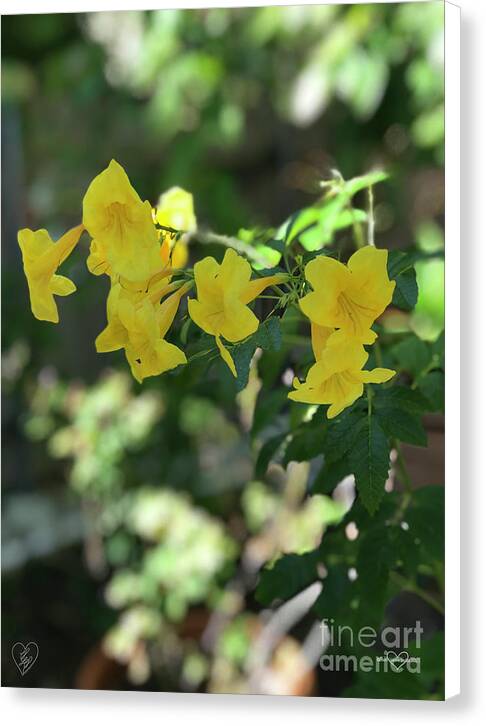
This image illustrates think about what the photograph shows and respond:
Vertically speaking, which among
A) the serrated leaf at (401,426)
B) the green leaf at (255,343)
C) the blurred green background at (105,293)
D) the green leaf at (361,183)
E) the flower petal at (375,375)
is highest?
the green leaf at (361,183)

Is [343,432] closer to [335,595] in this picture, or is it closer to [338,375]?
[338,375]

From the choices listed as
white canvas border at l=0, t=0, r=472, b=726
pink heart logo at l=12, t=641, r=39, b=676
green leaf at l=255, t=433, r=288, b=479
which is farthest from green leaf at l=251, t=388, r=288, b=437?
pink heart logo at l=12, t=641, r=39, b=676

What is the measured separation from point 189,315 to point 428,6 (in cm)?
46

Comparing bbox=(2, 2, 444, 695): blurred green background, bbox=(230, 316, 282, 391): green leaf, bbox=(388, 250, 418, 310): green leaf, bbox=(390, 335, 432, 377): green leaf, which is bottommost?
bbox=(2, 2, 444, 695): blurred green background

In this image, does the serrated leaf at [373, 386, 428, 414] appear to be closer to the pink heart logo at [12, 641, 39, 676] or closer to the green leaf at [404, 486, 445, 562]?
the green leaf at [404, 486, 445, 562]

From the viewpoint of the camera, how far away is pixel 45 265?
0.64m

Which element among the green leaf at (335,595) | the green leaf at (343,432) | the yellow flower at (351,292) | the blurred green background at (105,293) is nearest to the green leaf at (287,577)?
the green leaf at (335,595)

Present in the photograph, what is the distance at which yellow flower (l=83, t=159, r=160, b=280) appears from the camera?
2.00ft

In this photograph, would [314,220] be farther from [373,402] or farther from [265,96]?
[265,96]

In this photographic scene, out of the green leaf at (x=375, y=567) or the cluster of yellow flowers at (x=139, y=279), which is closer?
the cluster of yellow flowers at (x=139, y=279)

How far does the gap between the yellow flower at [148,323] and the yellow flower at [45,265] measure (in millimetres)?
47

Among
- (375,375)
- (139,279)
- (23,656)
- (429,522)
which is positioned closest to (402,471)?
(429,522)

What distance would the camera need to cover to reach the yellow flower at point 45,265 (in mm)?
641

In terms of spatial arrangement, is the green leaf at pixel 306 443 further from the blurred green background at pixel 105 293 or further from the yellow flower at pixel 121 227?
the blurred green background at pixel 105 293
